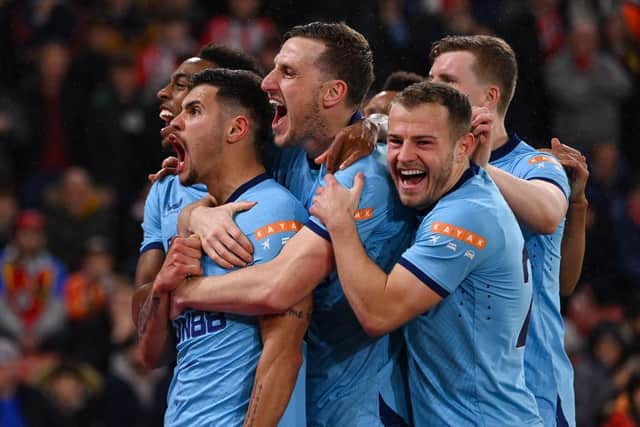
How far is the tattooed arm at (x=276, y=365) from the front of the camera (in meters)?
4.86

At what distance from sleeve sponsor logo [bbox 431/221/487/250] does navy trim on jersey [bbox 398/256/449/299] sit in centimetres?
17

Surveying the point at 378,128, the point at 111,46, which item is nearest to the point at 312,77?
the point at 378,128

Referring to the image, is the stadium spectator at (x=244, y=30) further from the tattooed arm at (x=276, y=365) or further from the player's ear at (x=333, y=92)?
the tattooed arm at (x=276, y=365)

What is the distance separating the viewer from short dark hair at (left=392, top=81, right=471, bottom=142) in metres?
4.94

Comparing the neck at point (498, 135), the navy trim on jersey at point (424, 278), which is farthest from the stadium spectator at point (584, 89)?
the navy trim on jersey at point (424, 278)

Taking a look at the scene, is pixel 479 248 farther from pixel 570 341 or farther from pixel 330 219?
pixel 570 341

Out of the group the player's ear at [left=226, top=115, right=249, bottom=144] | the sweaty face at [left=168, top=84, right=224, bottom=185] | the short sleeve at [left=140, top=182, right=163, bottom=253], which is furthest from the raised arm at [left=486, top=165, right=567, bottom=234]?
the short sleeve at [left=140, top=182, right=163, bottom=253]

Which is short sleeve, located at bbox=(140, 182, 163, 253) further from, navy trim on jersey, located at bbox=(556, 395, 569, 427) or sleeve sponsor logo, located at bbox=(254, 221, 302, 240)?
navy trim on jersey, located at bbox=(556, 395, 569, 427)

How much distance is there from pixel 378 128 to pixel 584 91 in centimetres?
832

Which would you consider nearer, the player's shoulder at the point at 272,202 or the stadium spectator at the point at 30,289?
the player's shoulder at the point at 272,202

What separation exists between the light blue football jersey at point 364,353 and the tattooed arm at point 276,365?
228 mm

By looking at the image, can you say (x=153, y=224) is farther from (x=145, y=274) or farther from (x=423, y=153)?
(x=423, y=153)

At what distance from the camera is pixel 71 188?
11852mm

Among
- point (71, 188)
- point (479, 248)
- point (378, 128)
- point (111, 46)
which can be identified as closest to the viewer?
point (479, 248)
